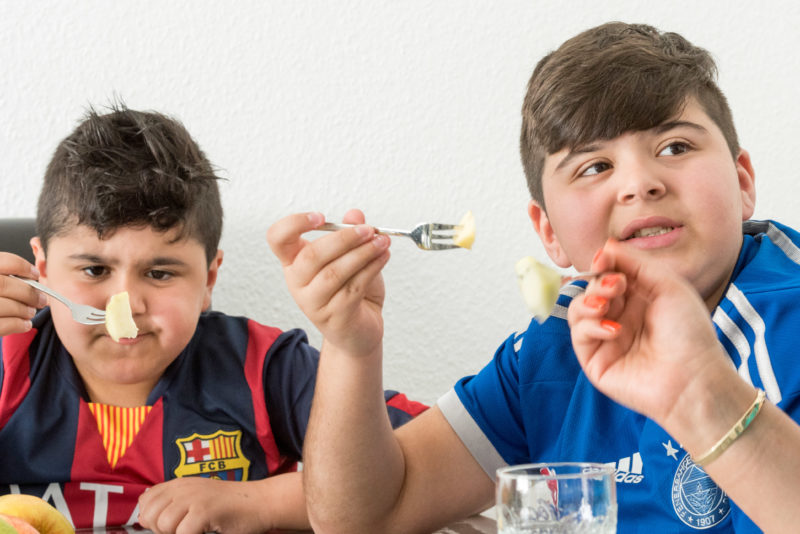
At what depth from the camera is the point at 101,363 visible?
1357mm

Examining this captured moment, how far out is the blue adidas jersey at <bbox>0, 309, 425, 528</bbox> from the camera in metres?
1.32

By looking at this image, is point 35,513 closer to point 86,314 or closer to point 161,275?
point 86,314

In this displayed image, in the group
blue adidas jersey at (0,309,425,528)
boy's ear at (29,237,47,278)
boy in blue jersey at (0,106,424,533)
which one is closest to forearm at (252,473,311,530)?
boy in blue jersey at (0,106,424,533)

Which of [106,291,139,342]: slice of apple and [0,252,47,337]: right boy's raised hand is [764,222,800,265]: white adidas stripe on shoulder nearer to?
[106,291,139,342]: slice of apple

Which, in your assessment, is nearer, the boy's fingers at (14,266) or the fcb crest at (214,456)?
the boy's fingers at (14,266)

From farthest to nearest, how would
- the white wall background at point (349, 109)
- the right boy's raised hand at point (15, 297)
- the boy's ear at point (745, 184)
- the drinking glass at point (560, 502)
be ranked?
1. the white wall background at point (349, 109)
2. the right boy's raised hand at point (15, 297)
3. the boy's ear at point (745, 184)
4. the drinking glass at point (560, 502)

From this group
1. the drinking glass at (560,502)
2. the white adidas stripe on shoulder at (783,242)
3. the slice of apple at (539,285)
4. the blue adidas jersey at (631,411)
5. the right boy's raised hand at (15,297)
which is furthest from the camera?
the right boy's raised hand at (15,297)

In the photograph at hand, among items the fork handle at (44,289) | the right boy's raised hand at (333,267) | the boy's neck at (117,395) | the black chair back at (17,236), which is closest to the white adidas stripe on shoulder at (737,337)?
the right boy's raised hand at (333,267)

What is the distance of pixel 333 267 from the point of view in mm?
873

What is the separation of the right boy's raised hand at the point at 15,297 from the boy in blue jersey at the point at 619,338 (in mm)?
479

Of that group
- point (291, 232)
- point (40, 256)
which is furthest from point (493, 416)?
point (40, 256)

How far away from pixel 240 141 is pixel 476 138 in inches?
20.0

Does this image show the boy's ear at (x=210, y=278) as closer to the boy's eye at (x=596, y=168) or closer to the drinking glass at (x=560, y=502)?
the boy's eye at (x=596, y=168)

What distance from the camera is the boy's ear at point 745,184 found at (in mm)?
1077
